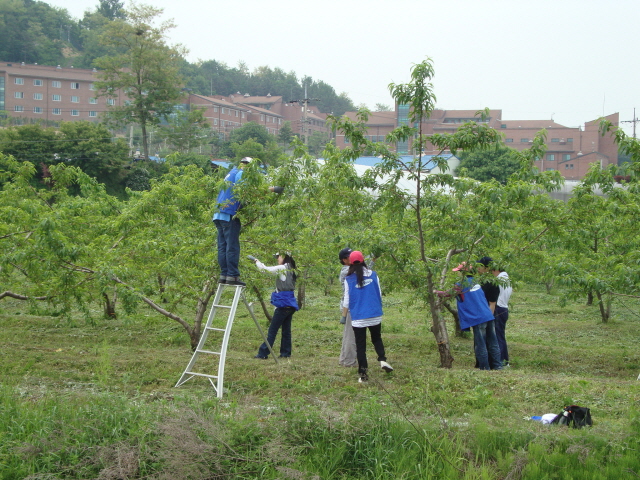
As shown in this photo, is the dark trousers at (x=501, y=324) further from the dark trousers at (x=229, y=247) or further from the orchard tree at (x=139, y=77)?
the orchard tree at (x=139, y=77)

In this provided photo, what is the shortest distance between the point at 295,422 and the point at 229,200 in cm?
320

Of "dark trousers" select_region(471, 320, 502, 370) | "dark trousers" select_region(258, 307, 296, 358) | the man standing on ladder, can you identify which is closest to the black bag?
"dark trousers" select_region(471, 320, 502, 370)

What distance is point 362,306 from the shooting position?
310 inches

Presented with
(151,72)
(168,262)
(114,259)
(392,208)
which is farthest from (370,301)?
(151,72)

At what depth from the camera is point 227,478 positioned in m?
5.16

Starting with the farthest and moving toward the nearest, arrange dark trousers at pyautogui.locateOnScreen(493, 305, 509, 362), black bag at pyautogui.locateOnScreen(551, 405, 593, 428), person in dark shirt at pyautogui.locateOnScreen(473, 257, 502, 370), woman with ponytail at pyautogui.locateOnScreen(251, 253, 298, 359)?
dark trousers at pyautogui.locateOnScreen(493, 305, 509, 362)
woman with ponytail at pyautogui.locateOnScreen(251, 253, 298, 359)
person in dark shirt at pyautogui.locateOnScreen(473, 257, 502, 370)
black bag at pyautogui.locateOnScreen(551, 405, 593, 428)

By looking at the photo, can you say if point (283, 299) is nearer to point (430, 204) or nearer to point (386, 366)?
point (386, 366)

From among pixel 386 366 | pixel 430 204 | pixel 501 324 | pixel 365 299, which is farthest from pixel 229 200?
pixel 501 324

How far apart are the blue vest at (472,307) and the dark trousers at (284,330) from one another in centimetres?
258

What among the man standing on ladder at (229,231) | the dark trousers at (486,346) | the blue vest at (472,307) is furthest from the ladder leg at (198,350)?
the dark trousers at (486,346)

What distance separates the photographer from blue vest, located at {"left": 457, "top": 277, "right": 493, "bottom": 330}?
881 cm

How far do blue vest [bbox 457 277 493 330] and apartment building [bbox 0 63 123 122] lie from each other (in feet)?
232

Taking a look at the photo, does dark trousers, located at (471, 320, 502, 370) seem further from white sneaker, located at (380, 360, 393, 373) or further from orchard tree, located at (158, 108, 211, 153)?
orchard tree, located at (158, 108, 211, 153)

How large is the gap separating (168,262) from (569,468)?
5.97 metres
